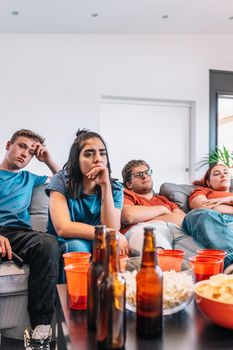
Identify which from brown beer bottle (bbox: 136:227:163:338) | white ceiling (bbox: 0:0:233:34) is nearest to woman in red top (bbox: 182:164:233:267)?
brown beer bottle (bbox: 136:227:163:338)

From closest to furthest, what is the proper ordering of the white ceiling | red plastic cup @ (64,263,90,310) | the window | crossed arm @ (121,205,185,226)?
red plastic cup @ (64,263,90,310) < crossed arm @ (121,205,185,226) < the white ceiling < the window

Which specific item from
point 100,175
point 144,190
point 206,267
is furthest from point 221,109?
point 206,267

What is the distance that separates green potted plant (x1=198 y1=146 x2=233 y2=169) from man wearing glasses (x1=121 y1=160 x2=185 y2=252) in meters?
1.79

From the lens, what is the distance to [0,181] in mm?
2268

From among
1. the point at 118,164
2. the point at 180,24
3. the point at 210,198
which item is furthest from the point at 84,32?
the point at 210,198

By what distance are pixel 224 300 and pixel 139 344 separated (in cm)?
25

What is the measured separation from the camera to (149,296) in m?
0.91

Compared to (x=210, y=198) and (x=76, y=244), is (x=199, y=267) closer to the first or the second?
(x=76, y=244)

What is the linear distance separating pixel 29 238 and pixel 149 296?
1158 mm

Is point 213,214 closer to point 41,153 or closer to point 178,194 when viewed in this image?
point 178,194

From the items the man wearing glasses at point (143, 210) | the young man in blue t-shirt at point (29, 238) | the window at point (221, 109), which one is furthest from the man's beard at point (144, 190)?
the window at point (221, 109)

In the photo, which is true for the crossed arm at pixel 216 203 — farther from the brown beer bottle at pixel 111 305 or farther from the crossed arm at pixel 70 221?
the brown beer bottle at pixel 111 305

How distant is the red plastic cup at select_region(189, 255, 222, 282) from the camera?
1256mm

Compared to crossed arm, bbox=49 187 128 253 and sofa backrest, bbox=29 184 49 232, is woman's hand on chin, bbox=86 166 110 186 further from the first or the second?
sofa backrest, bbox=29 184 49 232
